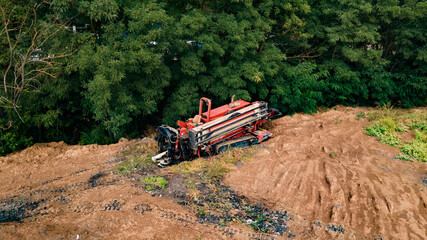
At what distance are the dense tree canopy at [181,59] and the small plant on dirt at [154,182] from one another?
312cm

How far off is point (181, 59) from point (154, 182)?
5433 mm

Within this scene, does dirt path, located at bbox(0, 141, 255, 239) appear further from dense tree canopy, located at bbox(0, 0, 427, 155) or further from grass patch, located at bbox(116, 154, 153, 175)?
dense tree canopy, located at bbox(0, 0, 427, 155)

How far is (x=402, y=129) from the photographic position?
33.1 ft

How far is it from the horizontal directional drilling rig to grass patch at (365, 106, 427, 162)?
4218 mm

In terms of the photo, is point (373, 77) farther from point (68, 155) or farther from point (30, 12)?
point (30, 12)

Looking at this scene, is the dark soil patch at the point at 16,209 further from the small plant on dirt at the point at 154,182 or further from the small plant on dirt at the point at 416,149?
the small plant on dirt at the point at 416,149

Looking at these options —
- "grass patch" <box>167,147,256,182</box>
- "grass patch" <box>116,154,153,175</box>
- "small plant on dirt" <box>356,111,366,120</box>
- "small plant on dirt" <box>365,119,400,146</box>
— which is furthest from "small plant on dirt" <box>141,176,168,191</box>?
"small plant on dirt" <box>356,111,366,120</box>

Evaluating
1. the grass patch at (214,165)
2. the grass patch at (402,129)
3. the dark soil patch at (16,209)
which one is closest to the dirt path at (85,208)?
the dark soil patch at (16,209)

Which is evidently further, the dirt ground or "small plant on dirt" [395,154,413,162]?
"small plant on dirt" [395,154,413,162]

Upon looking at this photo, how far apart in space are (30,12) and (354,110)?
14.0m

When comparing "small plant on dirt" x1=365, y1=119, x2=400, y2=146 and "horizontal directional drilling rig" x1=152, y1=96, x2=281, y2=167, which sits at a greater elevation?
"horizontal directional drilling rig" x1=152, y1=96, x2=281, y2=167

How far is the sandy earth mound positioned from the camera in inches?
238

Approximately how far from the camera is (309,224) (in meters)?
5.98

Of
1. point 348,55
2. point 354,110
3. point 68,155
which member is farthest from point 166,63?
point 354,110
